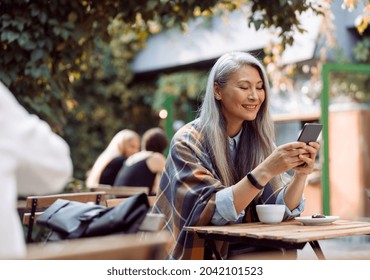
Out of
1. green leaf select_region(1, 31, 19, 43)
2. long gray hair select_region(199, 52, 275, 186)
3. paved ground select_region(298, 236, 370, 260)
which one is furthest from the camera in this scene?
paved ground select_region(298, 236, 370, 260)

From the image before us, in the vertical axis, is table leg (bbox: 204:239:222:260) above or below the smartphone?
below

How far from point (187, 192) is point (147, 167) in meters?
3.75

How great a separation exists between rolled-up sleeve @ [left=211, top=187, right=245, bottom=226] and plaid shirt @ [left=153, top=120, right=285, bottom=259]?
27 mm

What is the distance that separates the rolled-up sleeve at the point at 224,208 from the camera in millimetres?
2977

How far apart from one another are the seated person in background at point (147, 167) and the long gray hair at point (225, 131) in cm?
337

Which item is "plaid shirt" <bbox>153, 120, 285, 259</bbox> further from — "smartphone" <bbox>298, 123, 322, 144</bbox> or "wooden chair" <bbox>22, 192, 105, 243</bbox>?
"wooden chair" <bbox>22, 192, 105, 243</bbox>

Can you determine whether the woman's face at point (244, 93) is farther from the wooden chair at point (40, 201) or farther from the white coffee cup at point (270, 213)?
the wooden chair at point (40, 201)

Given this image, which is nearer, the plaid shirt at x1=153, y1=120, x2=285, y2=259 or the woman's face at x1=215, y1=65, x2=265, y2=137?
the plaid shirt at x1=153, y1=120, x2=285, y2=259

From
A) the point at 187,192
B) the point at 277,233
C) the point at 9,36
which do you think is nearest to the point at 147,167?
the point at 9,36

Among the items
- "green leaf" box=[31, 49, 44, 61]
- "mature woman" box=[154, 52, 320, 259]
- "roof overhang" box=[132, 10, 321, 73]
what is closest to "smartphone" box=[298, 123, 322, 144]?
"mature woman" box=[154, 52, 320, 259]

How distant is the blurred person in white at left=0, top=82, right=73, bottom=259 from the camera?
1.69 metres

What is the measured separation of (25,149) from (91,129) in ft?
41.4

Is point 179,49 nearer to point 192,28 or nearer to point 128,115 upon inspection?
point 192,28

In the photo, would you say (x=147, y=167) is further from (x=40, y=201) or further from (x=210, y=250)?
(x=210, y=250)
